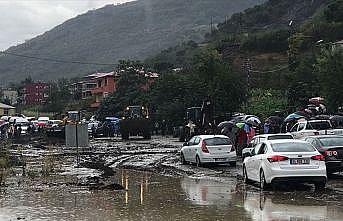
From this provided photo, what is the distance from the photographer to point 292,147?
1822 cm

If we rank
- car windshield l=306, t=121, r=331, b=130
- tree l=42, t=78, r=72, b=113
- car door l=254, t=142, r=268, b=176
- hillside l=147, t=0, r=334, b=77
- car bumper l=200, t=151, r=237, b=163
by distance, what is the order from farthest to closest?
tree l=42, t=78, r=72, b=113 → hillside l=147, t=0, r=334, b=77 → car windshield l=306, t=121, r=331, b=130 → car bumper l=200, t=151, r=237, b=163 → car door l=254, t=142, r=268, b=176

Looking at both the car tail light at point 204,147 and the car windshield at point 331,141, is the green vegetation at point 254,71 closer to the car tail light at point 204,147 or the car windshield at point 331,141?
the car tail light at point 204,147

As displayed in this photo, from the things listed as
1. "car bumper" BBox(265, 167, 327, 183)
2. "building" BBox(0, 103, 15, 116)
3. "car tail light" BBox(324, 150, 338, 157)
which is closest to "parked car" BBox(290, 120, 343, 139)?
"car tail light" BBox(324, 150, 338, 157)

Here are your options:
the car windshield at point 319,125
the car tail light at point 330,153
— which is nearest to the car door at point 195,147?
the car windshield at point 319,125

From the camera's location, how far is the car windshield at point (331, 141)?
823 inches

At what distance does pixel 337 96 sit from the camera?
133 ft

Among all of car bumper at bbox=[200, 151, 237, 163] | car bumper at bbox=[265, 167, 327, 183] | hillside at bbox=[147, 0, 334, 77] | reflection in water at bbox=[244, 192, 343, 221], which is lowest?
reflection in water at bbox=[244, 192, 343, 221]

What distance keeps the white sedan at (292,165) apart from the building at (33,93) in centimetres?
12518

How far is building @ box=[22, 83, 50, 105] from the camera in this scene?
141250mm

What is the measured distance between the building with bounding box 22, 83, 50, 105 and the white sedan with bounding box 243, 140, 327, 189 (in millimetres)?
125182

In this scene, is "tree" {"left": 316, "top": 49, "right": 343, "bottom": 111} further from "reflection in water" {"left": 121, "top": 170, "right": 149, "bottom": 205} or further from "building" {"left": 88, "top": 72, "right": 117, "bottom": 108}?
"building" {"left": 88, "top": 72, "right": 117, "bottom": 108}

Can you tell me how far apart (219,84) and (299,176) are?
123ft

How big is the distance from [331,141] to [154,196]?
710 centimetres

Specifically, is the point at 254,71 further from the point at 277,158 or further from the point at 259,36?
the point at 277,158
